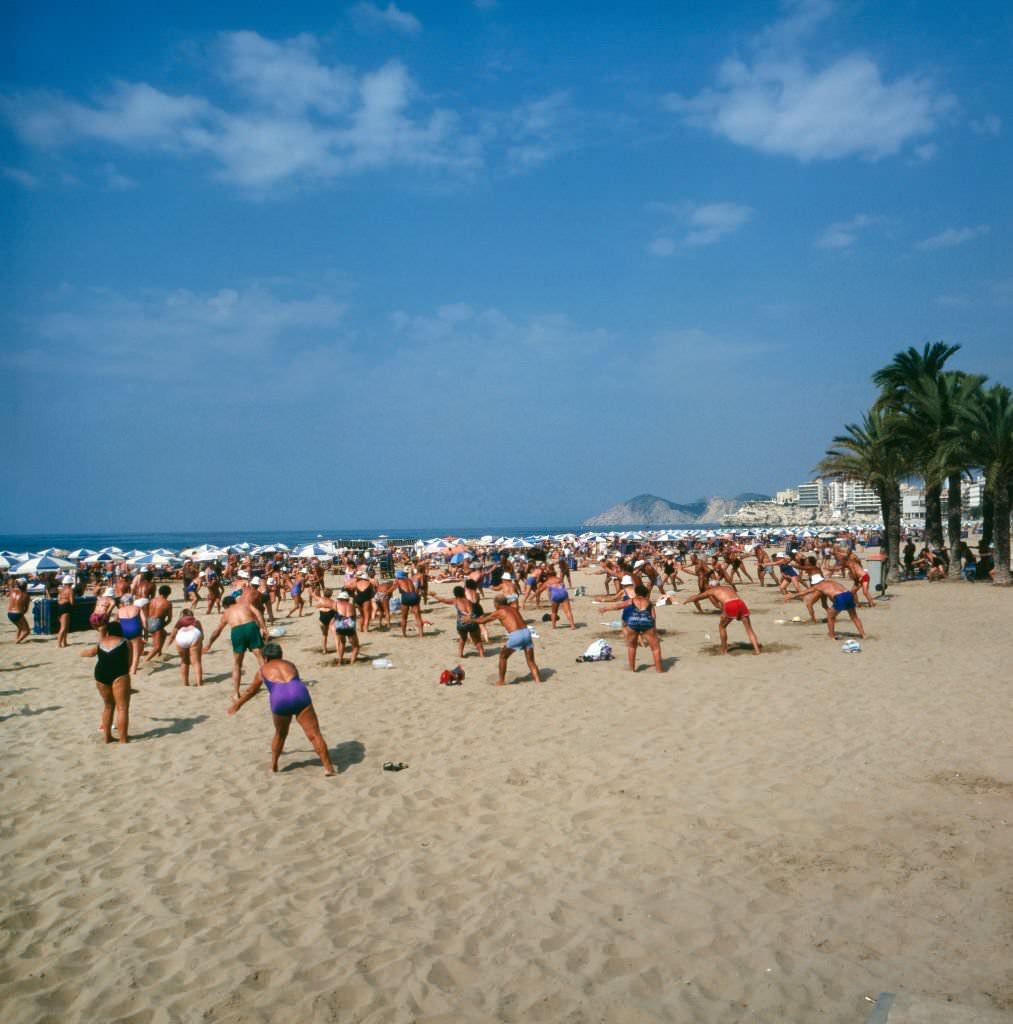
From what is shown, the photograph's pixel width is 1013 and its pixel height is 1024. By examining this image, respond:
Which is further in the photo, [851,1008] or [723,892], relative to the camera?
[723,892]

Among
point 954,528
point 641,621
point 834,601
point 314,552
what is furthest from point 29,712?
point 314,552

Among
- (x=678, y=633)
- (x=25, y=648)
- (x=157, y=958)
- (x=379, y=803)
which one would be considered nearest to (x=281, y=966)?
(x=157, y=958)

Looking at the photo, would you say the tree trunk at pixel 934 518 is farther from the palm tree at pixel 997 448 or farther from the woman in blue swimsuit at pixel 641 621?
the woman in blue swimsuit at pixel 641 621

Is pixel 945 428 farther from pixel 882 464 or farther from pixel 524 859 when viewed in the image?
pixel 524 859

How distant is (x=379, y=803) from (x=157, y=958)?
242 centimetres

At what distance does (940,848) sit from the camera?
5.12 meters

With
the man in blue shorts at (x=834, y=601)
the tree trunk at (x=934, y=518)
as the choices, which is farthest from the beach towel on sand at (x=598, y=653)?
the tree trunk at (x=934, y=518)

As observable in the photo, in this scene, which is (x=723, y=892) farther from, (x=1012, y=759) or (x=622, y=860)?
(x=1012, y=759)

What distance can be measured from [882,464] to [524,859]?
27137 millimetres

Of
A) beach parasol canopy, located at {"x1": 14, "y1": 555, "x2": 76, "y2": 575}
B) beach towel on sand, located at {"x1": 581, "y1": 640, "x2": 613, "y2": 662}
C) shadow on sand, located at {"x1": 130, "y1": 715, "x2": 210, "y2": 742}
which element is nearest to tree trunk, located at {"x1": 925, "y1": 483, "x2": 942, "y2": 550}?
beach towel on sand, located at {"x1": 581, "y1": 640, "x2": 613, "y2": 662}

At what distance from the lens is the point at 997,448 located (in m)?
22.5

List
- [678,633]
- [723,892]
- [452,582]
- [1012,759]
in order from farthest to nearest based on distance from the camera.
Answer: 1. [452,582]
2. [678,633]
3. [1012,759]
4. [723,892]

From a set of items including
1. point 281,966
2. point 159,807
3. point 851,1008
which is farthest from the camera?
point 159,807

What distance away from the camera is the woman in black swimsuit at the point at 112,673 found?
784 cm
